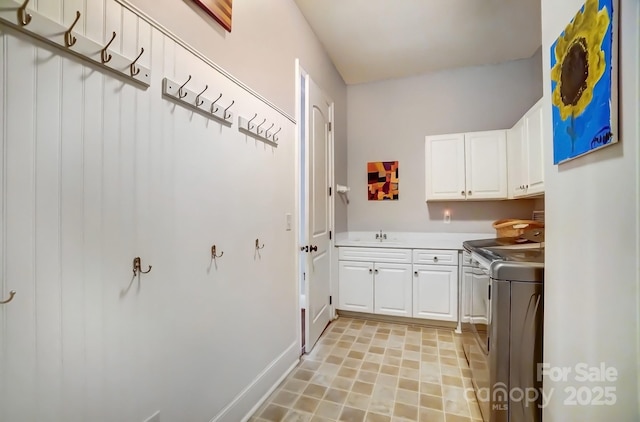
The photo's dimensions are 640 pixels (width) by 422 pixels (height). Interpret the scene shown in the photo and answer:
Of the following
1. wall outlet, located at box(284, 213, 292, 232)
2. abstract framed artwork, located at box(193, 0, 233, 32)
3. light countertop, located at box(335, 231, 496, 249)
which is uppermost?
abstract framed artwork, located at box(193, 0, 233, 32)

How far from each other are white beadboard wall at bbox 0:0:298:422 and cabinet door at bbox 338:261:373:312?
5.56 feet

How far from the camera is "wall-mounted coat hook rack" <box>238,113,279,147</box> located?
5.32ft

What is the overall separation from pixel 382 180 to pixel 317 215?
4.52ft

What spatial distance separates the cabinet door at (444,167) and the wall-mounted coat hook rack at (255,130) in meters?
2.04

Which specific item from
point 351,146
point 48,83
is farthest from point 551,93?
point 351,146

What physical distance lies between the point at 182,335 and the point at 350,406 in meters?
1.18

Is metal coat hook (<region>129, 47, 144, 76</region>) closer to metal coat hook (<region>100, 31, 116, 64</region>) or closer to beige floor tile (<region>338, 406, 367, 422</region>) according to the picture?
metal coat hook (<region>100, 31, 116, 64</region>)

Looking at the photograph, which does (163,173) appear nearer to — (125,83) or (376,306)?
(125,83)

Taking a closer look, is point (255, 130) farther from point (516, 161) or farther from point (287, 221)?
point (516, 161)

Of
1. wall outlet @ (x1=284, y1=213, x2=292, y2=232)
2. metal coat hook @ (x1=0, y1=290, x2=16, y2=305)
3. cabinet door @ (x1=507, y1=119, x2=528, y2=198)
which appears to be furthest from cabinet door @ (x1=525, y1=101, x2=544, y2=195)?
metal coat hook @ (x1=0, y1=290, x2=16, y2=305)

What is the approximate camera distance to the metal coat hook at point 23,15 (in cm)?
72

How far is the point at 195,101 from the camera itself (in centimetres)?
128

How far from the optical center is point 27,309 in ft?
2.44

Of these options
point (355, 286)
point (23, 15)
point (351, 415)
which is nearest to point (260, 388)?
point (351, 415)
